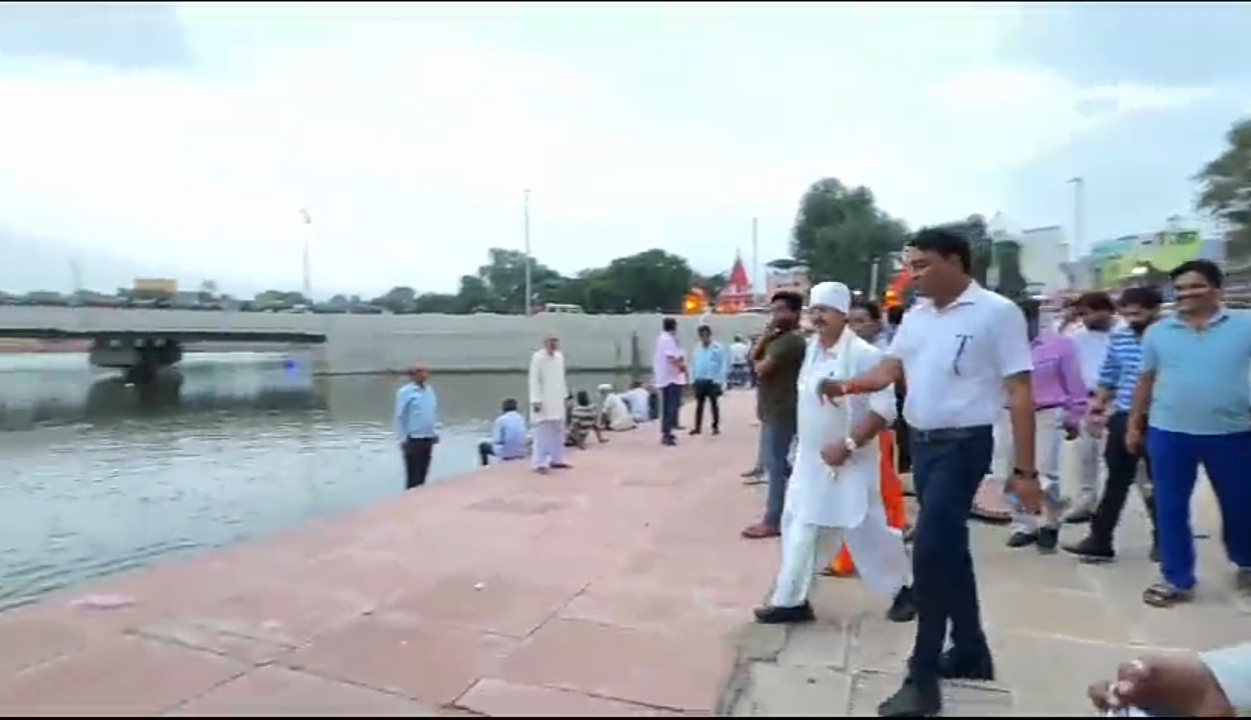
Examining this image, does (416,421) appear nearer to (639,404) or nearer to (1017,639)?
(1017,639)

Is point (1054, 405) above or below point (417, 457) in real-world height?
above

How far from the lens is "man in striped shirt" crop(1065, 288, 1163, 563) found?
5.13 metres

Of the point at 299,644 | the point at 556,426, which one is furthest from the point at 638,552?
the point at 556,426

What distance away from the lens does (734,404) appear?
19484 mm

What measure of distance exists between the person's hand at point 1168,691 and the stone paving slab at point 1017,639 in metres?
0.25

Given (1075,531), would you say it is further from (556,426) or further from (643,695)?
(556,426)

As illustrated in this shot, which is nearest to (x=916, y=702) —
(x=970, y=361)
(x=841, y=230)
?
(x=970, y=361)

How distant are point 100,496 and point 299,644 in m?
12.3

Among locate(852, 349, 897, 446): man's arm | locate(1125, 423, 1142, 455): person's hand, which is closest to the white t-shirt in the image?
locate(852, 349, 897, 446): man's arm

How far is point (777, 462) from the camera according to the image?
5969 millimetres

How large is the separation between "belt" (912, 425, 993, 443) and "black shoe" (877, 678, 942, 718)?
2.50ft

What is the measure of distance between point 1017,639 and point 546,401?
21.5 ft

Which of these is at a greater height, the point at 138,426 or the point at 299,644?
the point at 299,644

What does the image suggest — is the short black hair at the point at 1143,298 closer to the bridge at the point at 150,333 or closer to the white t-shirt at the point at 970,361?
the white t-shirt at the point at 970,361
